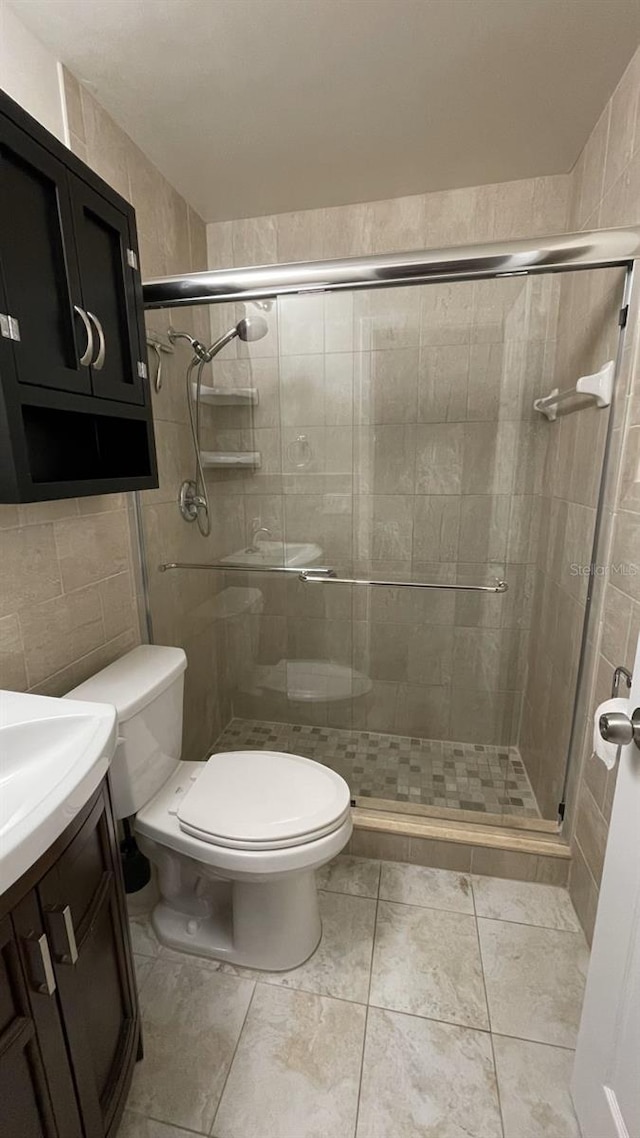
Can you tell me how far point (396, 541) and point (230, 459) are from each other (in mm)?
753

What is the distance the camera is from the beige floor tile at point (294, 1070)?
97 centimetres

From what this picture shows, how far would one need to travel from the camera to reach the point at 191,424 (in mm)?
1805

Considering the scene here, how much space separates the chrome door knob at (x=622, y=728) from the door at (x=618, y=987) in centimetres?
2

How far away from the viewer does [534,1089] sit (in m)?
1.02

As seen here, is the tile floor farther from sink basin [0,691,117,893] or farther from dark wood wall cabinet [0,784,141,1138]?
sink basin [0,691,117,893]

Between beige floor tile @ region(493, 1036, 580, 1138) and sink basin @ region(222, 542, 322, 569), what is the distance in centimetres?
151

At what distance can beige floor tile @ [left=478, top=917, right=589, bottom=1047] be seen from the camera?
1.14m

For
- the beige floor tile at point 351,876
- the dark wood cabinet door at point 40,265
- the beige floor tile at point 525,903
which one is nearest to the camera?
the dark wood cabinet door at point 40,265

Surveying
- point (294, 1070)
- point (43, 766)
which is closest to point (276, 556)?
point (43, 766)

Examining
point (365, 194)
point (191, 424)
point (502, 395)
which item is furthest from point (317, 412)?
point (365, 194)

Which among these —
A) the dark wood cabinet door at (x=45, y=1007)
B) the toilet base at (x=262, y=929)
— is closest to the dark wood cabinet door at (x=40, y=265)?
the dark wood cabinet door at (x=45, y=1007)

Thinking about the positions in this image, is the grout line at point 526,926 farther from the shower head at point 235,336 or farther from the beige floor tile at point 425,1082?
the shower head at point 235,336

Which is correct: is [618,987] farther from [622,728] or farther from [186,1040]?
[186,1040]

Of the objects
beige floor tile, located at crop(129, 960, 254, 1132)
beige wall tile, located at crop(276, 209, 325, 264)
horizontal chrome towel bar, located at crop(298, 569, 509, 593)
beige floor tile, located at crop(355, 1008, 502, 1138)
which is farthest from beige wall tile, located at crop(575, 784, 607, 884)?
beige wall tile, located at crop(276, 209, 325, 264)
